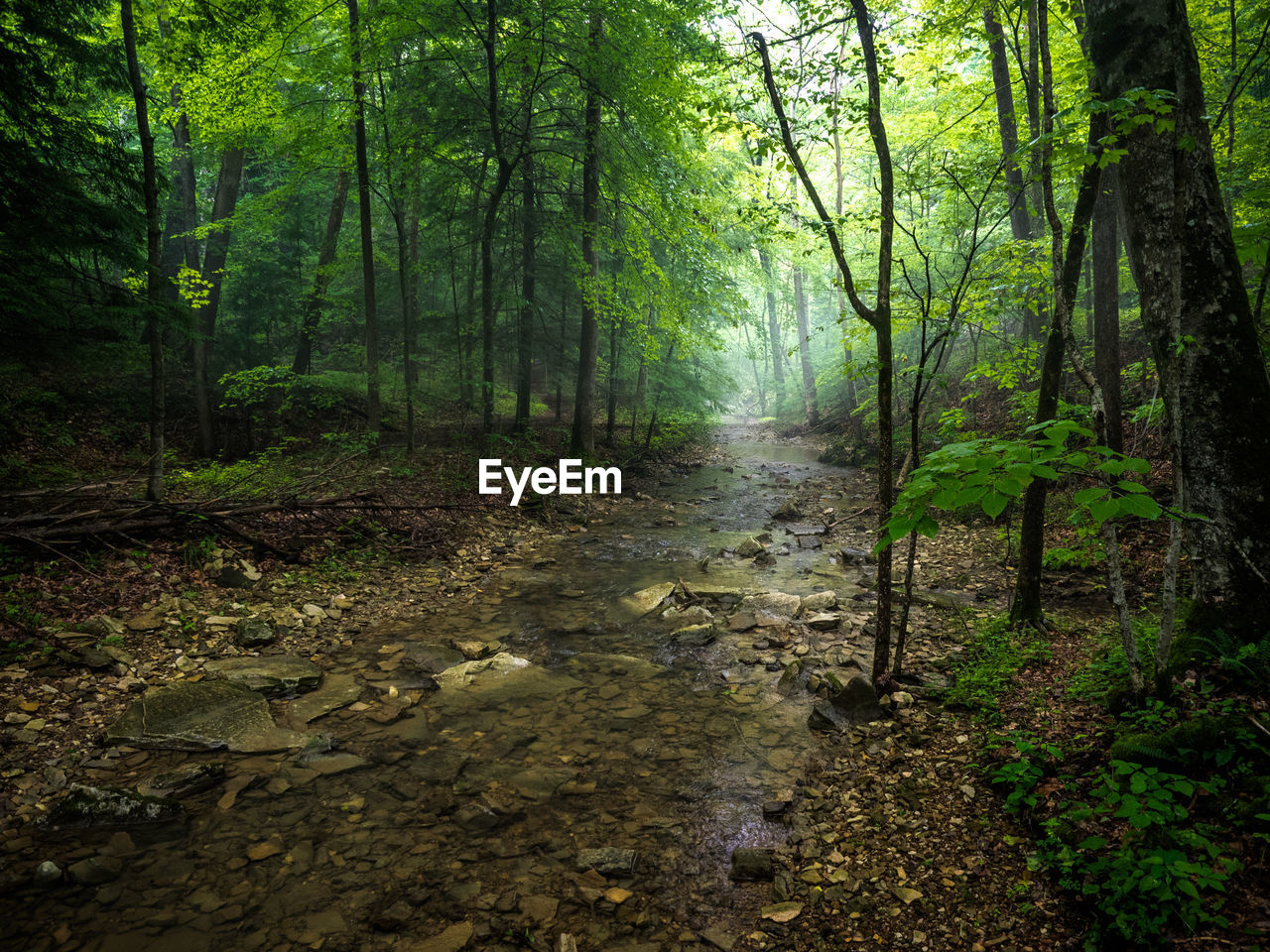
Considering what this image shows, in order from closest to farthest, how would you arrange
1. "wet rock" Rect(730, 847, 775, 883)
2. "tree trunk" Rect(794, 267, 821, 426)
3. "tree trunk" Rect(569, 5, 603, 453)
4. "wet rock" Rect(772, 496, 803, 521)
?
"wet rock" Rect(730, 847, 775, 883)
"wet rock" Rect(772, 496, 803, 521)
"tree trunk" Rect(569, 5, 603, 453)
"tree trunk" Rect(794, 267, 821, 426)

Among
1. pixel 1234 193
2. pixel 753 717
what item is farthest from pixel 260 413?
pixel 1234 193

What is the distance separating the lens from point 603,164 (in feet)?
42.7

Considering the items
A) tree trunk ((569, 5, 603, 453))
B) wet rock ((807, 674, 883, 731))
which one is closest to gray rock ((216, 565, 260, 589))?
wet rock ((807, 674, 883, 731))

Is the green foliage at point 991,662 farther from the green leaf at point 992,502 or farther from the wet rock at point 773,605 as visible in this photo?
the green leaf at point 992,502

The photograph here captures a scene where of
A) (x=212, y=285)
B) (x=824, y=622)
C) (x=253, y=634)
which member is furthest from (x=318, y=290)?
(x=824, y=622)

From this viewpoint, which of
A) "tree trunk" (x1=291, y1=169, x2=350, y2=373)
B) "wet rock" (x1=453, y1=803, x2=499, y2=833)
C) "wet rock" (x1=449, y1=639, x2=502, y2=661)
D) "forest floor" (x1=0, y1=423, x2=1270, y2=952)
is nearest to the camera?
"forest floor" (x1=0, y1=423, x2=1270, y2=952)

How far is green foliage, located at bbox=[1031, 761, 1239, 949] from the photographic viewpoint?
210cm

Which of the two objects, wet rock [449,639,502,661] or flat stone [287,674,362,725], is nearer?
flat stone [287,674,362,725]

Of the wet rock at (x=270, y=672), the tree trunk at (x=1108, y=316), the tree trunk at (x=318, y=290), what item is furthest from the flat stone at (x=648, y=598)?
the tree trunk at (x=318, y=290)

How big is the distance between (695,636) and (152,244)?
7.61 meters

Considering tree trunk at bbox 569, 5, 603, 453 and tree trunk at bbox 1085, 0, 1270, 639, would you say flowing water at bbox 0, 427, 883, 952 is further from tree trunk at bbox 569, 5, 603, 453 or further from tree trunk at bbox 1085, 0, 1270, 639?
tree trunk at bbox 569, 5, 603, 453

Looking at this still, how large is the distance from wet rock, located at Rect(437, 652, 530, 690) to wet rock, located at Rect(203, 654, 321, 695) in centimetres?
113

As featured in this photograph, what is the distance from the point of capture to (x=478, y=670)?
18.4ft

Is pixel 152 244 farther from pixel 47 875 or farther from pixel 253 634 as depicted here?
pixel 47 875
